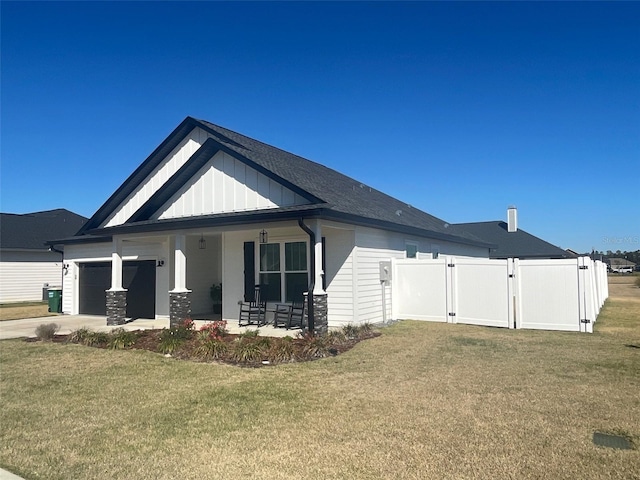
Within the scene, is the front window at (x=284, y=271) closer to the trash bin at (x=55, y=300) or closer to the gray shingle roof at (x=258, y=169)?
the gray shingle roof at (x=258, y=169)

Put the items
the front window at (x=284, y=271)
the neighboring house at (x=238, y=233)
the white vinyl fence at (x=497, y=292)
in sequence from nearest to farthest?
the white vinyl fence at (x=497, y=292)
the neighboring house at (x=238, y=233)
the front window at (x=284, y=271)

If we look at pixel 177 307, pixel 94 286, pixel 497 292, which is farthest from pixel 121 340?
pixel 497 292

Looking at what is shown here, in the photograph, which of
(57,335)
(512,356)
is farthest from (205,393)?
(57,335)

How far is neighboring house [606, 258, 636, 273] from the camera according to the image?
82938 mm

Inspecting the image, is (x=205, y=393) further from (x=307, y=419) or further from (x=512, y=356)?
(x=512, y=356)

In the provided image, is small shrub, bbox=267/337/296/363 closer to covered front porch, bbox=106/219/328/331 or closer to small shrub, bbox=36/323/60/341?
covered front porch, bbox=106/219/328/331

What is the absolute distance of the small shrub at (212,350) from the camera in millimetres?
9203

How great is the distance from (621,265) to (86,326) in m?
100.0

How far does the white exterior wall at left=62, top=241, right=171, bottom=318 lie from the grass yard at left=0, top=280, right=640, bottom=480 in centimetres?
676

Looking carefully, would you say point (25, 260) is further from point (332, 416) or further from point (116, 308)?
point (332, 416)

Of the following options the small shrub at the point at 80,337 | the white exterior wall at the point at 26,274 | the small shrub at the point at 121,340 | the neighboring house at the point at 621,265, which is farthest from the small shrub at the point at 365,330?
the neighboring house at the point at 621,265

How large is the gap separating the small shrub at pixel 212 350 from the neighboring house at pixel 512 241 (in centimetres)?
2330

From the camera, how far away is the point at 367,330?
472 inches

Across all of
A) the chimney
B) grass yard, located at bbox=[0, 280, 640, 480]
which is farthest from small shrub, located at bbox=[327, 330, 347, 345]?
the chimney
